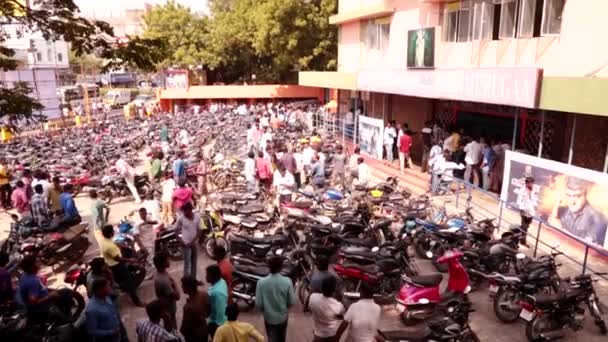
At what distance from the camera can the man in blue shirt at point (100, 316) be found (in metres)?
4.82

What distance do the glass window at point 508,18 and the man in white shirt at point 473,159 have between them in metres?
2.99

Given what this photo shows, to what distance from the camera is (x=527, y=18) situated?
1156cm

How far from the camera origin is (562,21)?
34.7 feet

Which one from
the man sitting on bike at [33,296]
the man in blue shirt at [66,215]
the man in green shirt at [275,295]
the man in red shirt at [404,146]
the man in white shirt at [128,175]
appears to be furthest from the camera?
the man in red shirt at [404,146]

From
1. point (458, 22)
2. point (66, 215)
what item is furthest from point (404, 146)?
point (66, 215)

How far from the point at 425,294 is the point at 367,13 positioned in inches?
611

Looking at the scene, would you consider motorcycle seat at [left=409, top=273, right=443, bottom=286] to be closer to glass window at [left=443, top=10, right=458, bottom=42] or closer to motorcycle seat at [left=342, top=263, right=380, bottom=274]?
motorcycle seat at [left=342, top=263, right=380, bottom=274]

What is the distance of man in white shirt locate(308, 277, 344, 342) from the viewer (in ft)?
15.6

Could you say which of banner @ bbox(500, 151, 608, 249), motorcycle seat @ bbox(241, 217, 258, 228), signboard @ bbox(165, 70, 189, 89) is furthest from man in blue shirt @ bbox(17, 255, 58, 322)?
signboard @ bbox(165, 70, 189, 89)

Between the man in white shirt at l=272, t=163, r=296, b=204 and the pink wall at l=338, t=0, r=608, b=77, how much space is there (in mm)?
6604

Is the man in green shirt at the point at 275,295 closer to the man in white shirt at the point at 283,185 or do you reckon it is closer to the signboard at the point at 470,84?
the man in white shirt at the point at 283,185

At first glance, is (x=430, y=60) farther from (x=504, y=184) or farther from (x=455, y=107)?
(x=504, y=184)

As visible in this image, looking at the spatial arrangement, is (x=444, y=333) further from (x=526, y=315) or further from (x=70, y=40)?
(x=70, y=40)

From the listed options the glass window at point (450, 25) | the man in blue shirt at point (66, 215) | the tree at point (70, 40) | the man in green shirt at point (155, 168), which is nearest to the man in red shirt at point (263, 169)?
the man in green shirt at point (155, 168)
